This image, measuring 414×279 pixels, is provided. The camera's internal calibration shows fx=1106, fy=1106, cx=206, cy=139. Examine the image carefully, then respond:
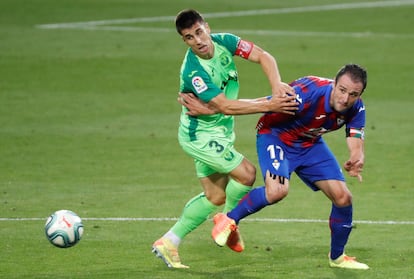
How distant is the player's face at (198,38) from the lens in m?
9.99

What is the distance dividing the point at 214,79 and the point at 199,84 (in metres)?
0.29

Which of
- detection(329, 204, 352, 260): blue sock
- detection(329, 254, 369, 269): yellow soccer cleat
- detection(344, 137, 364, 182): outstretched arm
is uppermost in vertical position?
detection(344, 137, 364, 182): outstretched arm

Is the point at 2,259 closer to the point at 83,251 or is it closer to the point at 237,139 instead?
the point at 83,251

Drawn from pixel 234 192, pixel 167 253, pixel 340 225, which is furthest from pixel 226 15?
pixel 340 225

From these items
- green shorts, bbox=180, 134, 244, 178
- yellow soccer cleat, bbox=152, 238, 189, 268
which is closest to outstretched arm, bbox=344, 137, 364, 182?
green shorts, bbox=180, 134, 244, 178

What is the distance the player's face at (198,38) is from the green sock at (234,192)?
1255 mm

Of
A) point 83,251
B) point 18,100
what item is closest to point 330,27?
point 18,100

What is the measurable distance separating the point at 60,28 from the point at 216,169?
1672 cm

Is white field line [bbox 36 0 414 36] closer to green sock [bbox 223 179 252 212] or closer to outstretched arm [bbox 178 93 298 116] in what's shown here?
green sock [bbox 223 179 252 212]

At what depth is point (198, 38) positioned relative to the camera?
10.0 m

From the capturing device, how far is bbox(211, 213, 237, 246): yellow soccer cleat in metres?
9.77

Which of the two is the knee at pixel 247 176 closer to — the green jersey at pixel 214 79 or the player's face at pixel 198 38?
the green jersey at pixel 214 79

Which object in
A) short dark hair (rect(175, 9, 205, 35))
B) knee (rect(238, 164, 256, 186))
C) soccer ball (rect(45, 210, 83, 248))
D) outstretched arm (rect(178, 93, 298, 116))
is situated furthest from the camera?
knee (rect(238, 164, 256, 186))

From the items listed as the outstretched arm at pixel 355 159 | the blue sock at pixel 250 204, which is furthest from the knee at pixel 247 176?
the outstretched arm at pixel 355 159
